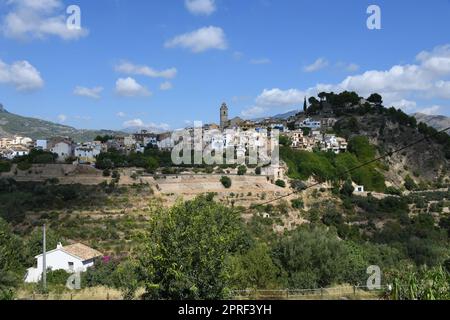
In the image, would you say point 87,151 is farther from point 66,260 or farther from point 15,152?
point 66,260

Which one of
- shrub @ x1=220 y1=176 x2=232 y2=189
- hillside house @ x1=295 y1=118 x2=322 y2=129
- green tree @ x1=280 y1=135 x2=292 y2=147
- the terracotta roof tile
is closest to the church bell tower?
hillside house @ x1=295 y1=118 x2=322 y2=129

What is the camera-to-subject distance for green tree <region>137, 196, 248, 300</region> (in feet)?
26.4

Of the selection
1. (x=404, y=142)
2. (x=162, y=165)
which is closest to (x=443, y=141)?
(x=404, y=142)

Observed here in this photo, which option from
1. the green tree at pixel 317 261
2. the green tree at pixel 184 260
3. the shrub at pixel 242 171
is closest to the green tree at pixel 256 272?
the green tree at pixel 317 261

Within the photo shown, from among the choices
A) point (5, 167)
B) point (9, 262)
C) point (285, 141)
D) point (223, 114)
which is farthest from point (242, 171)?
point (223, 114)

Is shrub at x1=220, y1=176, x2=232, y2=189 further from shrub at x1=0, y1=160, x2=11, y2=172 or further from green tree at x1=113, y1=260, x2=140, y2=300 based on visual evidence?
green tree at x1=113, y1=260, x2=140, y2=300

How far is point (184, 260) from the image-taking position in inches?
321

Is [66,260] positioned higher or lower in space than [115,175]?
lower

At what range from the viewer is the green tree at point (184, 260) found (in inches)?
316

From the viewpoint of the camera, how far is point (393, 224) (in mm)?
41500

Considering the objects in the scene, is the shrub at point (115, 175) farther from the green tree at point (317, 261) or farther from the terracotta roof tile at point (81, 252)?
the green tree at point (317, 261)

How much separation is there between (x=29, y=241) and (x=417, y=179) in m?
60.0

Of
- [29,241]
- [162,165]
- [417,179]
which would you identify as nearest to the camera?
[29,241]
